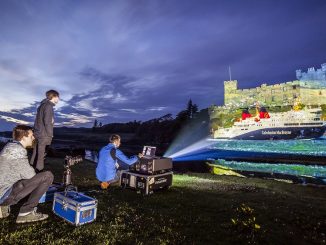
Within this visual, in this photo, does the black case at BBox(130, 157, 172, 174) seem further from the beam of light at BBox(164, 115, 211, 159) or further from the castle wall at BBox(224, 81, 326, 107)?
the castle wall at BBox(224, 81, 326, 107)

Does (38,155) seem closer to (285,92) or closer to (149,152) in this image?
(149,152)

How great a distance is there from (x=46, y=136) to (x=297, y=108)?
69.6 m

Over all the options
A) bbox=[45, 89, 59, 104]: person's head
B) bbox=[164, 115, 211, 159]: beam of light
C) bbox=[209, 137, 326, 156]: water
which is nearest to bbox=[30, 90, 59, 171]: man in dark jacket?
bbox=[45, 89, 59, 104]: person's head

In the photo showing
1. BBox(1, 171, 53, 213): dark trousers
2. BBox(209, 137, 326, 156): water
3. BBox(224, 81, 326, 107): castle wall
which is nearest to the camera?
BBox(1, 171, 53, 213): dark trousers

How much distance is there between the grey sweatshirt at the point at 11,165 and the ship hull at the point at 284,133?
65.2 m

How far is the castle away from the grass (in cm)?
6643

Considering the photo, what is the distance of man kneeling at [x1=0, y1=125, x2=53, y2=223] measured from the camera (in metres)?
4.09

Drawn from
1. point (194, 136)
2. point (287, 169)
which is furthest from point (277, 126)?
point (287, 169)

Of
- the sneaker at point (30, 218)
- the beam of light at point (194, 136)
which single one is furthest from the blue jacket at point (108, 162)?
the beam of light at point (194, 136)

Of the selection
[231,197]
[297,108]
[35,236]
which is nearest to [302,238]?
[231,197]

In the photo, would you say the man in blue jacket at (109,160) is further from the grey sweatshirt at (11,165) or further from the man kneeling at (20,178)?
the grey sweatshirt at (11,165)

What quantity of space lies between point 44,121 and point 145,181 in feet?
10.8

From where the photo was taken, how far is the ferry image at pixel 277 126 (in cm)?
5928

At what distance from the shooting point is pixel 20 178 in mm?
4250
